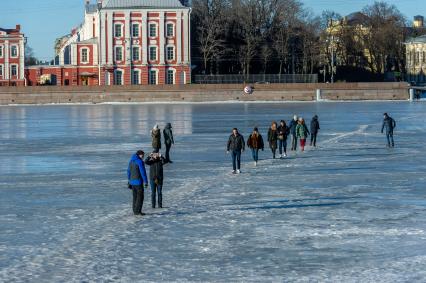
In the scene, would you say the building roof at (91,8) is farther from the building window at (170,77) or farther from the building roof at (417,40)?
the building roof at (417,40)

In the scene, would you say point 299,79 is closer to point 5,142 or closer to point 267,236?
point 5,142

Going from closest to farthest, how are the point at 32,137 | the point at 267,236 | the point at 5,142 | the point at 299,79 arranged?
the point at 267,236 < the point at 5,142 < the point at 32,137 < the point at 299,79

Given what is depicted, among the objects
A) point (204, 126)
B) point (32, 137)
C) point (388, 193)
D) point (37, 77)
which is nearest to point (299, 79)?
point (37, 77)

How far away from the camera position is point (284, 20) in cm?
11162

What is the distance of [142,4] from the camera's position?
343 ft

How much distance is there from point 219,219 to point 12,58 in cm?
9649

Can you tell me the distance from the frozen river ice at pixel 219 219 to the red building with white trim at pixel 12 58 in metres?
78.6

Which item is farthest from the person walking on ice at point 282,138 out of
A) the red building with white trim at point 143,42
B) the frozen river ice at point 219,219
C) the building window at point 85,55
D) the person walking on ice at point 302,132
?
the building window at point 85,55

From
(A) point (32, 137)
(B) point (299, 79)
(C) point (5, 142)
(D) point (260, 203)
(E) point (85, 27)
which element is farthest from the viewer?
(E) point (85, 27)

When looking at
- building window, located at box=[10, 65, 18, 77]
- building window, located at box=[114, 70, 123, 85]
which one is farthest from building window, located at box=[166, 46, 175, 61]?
building window, located at box=[10, 65, 18, 77]

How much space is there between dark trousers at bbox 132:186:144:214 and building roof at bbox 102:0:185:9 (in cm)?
8628

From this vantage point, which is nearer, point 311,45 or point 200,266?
point 200,266

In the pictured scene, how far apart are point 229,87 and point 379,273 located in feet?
280

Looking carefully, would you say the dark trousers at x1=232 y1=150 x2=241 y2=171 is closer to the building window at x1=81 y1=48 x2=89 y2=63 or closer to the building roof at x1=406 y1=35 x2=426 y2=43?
the building window at x1=81 y1=48 x2=89 y2=63
